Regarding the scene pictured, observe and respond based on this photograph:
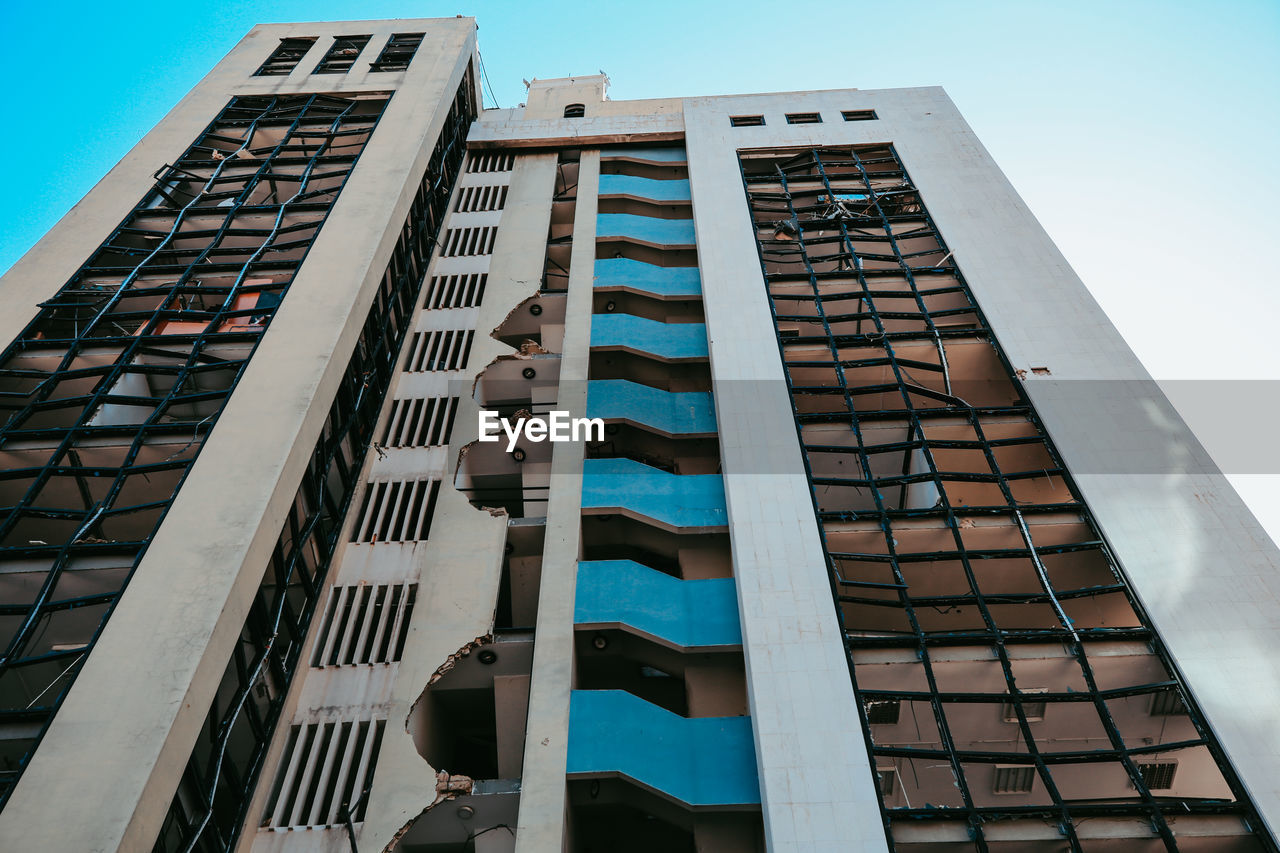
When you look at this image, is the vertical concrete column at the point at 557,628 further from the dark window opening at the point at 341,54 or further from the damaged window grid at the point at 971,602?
the dark window opening at the point at 341,54

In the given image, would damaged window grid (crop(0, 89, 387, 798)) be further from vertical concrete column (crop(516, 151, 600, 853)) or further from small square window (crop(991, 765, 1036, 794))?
small square window (crop(991, 765, 1036, 794))

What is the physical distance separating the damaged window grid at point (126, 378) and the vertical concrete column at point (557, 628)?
7.80 m

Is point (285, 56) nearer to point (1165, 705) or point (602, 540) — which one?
point (602, 540)

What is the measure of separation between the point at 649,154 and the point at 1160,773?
91.6 ft

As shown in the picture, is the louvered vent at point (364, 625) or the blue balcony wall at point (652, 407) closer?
the louvered vent at point (364, 625)

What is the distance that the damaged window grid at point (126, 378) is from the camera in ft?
54.3

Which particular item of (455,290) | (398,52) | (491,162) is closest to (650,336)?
(455,290)

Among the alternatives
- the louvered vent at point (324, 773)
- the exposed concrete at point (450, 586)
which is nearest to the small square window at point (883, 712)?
the exposed concrete at point (450, 586)

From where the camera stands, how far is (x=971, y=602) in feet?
56.5

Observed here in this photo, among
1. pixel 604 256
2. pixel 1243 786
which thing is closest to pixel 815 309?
pixel 604 256

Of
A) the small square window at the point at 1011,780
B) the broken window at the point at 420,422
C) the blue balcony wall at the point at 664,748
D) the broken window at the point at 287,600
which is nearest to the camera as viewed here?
the broken window at the point at 287,600

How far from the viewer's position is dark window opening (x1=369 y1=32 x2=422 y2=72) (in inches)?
1454

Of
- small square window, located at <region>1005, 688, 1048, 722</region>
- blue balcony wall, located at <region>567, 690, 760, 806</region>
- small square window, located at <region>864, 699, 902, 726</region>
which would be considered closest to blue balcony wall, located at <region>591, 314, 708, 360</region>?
small square window, located at <region>864, 699, 902, 726</region>

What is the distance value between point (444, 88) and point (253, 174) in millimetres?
8454
